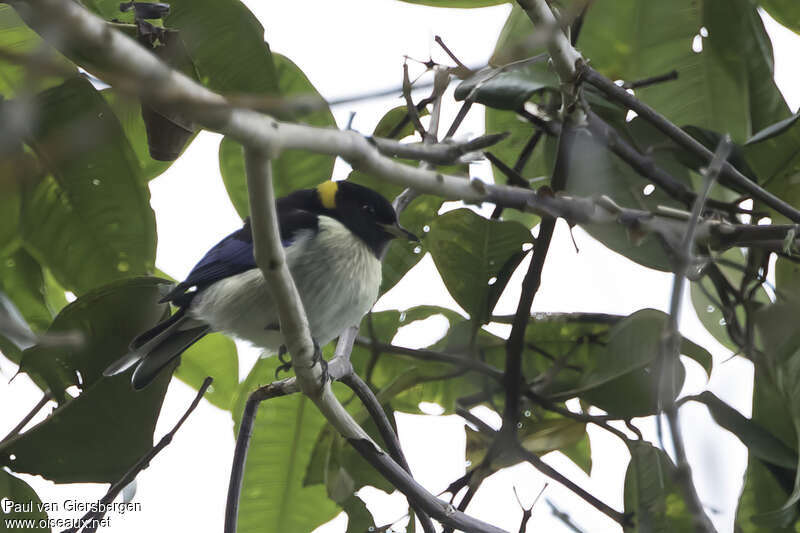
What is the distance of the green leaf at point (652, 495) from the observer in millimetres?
1924

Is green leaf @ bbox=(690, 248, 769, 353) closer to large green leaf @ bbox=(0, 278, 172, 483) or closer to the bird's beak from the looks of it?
the bird's beak

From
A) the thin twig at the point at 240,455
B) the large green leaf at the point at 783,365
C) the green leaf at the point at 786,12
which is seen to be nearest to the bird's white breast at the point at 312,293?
the thin twig at the point at 240,455

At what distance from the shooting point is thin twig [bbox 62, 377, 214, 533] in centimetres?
189

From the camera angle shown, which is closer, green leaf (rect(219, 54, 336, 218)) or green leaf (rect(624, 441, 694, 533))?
green leaf (rect(624, 441, 694, 533))

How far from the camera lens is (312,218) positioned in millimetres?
2410

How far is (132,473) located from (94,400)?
0.68ft

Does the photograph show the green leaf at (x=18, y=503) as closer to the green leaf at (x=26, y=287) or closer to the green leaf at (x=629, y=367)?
the green leaf at (x=26, y=287)

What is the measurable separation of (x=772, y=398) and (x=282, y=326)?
47.4 inches

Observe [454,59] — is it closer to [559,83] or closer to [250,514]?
[559,83]

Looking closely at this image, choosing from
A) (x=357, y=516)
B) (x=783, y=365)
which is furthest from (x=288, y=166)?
(x=783, y=365)

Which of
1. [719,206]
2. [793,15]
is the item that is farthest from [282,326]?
[793,15]

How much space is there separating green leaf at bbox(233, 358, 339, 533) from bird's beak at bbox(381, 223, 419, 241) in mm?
527

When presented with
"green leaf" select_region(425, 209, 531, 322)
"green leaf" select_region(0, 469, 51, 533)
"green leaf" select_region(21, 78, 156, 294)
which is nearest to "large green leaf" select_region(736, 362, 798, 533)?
"green leaf" select_region(425, 209, 531, 322)

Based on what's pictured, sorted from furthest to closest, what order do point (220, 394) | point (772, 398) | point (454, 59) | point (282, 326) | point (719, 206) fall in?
point (220, 394)
point (719, 206)
point (772, 398)
point (454, 59)
point (282, 326)
